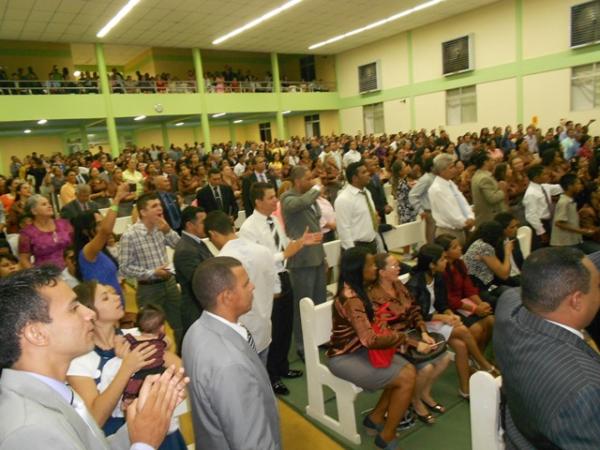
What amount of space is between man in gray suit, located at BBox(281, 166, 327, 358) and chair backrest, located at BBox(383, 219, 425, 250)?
1.26 m

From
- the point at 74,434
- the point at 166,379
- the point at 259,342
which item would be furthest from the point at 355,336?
the point at 74,434

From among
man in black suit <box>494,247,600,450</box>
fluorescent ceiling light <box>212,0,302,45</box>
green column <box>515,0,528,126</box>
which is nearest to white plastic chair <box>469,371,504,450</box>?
man in black suit <box>494,247,600,450</box>

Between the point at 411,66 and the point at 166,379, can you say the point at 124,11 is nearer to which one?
the point at 411,66

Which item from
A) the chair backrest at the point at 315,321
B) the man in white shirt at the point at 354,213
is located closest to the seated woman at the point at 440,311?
the chair backrest at the point at 315,321

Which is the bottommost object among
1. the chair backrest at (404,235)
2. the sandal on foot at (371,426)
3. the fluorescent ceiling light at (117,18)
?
the sandal on foot at (371,426)

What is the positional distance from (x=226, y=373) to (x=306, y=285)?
92.0 inches

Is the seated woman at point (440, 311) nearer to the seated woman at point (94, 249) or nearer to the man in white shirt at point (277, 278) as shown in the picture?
the man in white shirt at point (277, 278)

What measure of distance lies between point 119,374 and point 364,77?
19349mm

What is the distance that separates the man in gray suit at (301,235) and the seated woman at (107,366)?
181cm

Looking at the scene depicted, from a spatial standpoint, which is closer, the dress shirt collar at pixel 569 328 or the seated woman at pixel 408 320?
the dress shirt collar at pixel 569 328

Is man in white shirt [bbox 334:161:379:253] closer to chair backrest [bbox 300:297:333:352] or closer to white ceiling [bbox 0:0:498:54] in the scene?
chair backrest [bbox 300:297:333:352]

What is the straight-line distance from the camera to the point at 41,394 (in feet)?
3.59

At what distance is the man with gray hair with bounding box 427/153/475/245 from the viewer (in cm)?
449

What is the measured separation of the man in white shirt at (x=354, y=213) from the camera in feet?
13.5
